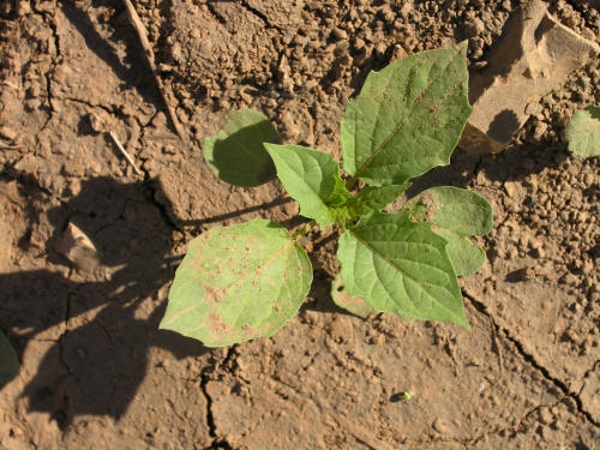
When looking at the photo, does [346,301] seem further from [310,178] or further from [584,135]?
[584,135]

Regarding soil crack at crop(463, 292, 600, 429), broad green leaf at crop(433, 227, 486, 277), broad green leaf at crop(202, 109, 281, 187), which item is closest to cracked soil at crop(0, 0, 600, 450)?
soil crack at crop(463, 292, 600, 429)

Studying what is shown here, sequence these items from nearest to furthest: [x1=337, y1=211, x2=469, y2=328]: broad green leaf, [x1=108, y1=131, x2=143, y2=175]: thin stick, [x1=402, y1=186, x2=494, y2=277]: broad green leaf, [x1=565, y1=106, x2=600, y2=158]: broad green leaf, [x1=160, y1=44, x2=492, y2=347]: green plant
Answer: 1. [x1=337, y1=211, x2=469, y2=328]: broad green leaf
2. [x1=160, y1=44, x2=492, y2=347]: green plant
3. [x1=402, y1=186, x2=494, y2=277]: broad green leaf
4. [x1=565, y1=106, x2=600, y2=158]: broad green leaf
5. [x1=108, y1=131, x2=143, y2=175]: thin stick

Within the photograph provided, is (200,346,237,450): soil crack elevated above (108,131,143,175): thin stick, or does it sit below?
below

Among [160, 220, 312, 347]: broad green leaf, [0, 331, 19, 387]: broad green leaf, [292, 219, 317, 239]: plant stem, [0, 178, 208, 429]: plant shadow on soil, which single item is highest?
[292, 219, 317, 239]: plant stem

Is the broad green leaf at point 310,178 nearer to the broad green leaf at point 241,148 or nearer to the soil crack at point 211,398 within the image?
the broad green leaf at point 241,148

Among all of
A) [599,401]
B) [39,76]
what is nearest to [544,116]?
[599,401]

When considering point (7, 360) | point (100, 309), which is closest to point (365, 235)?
point (100, 309)

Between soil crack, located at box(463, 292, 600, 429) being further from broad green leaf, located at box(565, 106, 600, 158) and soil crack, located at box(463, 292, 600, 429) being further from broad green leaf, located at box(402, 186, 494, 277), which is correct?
broad green leaf, located at box(565, 106, 600, 158)
